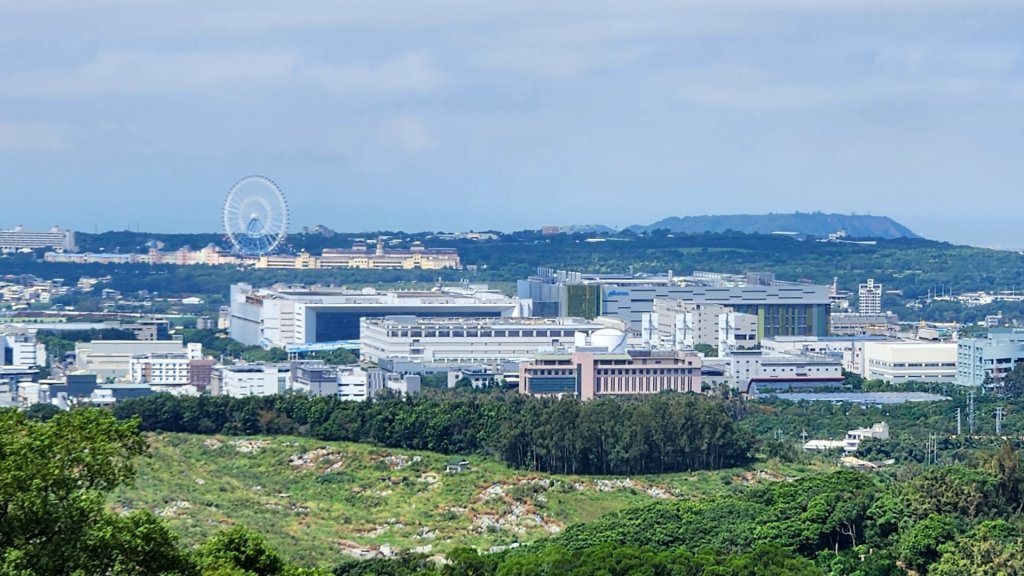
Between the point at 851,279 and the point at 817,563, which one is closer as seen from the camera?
the point at 817,563

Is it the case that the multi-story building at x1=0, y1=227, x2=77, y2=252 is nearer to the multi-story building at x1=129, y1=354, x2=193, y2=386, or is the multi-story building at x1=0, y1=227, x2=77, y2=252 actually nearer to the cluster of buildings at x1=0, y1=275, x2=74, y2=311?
the cluster of buildings at x1=0, y1=275, x2=74, y2=311

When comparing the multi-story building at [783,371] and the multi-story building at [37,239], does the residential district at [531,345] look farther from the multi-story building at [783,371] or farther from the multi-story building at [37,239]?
the multi-story building at [37,239]

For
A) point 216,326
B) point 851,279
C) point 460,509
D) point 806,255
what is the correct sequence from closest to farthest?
point 460,509 → point 216,326 → point 851,279 → point 806,255

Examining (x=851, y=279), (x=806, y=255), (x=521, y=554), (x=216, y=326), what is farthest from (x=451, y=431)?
(x=806, y=255)

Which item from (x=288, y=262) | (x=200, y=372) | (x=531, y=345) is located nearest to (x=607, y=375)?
(x=531, y=345)

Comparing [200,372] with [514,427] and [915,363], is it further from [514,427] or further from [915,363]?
[514,427]

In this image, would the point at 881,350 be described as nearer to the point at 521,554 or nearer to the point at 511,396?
the point at 511,396

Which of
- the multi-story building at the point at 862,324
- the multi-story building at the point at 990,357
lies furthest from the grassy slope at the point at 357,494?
the multi-story building at the point at 862,324
